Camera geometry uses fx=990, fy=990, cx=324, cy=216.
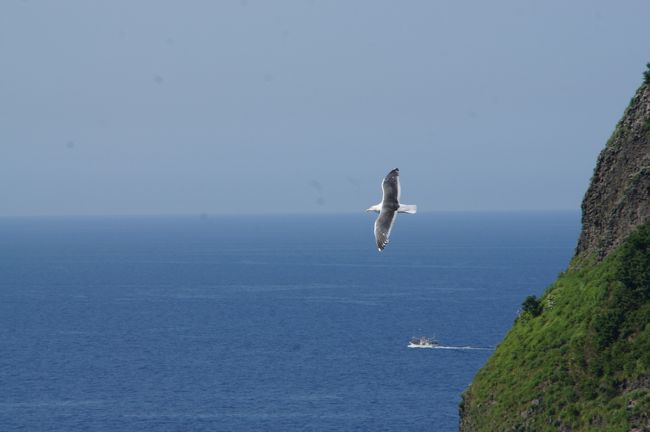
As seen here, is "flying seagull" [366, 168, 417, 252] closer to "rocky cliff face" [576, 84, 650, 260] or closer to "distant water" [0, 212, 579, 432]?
"rocky cliff face" [576, 84, 650, 260]

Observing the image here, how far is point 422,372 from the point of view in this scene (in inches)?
4941

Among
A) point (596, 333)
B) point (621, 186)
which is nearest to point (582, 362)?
point (596, 333)

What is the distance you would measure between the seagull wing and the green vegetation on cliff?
1792 cm

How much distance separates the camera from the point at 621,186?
54.8 metres

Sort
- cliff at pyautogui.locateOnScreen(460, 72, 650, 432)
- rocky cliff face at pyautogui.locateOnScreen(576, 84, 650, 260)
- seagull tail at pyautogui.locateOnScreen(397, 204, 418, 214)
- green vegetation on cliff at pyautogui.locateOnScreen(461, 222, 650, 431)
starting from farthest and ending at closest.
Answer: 1. rocky cliff face at pyautogui.locateOnScreen(576, 84, 650, 260)
2. cliff at pyautogui.locateOnScreen(460, 72, 650, 432)
3. green vegetation on cliff at pyautogui.locateOnScreen(461, 222, 650, 431)
4. seagull tail at pyautogui.locateOnScreen(397, 204, 418, 214)

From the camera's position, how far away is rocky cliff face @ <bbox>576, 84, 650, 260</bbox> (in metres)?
53.1

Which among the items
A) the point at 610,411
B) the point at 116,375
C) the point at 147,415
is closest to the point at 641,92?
the point at 610,411

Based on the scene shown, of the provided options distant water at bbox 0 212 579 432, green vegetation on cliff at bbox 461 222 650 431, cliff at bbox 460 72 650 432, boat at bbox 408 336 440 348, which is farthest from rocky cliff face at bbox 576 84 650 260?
boat at bbox 408 336 440 348

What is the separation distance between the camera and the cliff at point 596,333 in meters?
43.5

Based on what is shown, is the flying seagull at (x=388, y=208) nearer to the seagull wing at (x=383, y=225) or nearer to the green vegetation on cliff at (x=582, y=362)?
the seagull wing at (x=383, y=225)

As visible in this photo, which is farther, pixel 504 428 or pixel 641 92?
pixel 641 92

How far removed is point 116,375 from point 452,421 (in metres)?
48.8

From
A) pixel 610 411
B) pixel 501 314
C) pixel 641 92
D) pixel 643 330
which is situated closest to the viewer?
pixel 610 411

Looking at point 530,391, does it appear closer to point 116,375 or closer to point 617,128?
point 617,128
